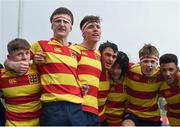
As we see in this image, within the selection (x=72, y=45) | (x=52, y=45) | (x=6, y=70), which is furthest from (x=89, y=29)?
(x=6, y=70)

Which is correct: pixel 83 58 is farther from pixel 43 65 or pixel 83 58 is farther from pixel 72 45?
pixel 43 65

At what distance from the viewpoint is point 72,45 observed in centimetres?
438

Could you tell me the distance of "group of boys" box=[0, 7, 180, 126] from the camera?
387cm

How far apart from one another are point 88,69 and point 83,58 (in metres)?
0.15

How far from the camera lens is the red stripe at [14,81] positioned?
12.9ft

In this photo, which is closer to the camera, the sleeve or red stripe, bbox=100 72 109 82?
the sleeve

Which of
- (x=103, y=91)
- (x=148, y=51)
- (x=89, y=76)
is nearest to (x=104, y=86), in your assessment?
(x=103, y=91)

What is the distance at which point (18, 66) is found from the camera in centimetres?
388

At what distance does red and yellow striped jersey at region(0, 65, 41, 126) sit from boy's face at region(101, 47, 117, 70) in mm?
1109

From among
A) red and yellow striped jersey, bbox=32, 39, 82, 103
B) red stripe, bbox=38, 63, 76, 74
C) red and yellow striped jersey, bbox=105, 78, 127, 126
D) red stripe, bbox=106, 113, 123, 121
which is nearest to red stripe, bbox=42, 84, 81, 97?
red and yellow striped jersey, bbox=32, 39, 82, 103

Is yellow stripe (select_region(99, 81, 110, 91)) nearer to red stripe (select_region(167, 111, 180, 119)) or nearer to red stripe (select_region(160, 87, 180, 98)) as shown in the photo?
red stripe (select_region(160, 87, 180, 98))

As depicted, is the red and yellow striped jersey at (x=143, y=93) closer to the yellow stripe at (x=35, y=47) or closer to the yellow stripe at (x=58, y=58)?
the yellow stripe at (x=58, y=58)

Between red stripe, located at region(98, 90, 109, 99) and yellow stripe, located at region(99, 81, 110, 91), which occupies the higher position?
yellow stripe, located at region(99, 81, 110, 91)

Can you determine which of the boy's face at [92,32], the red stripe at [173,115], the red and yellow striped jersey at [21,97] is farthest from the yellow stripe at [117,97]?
the red and yellow striped jersey at [21,97]
